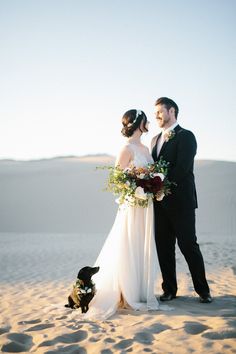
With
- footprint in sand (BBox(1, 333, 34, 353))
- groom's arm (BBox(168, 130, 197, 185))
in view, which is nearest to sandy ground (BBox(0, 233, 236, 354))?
footprint in sand (BBox(1, 333, 34, 353))

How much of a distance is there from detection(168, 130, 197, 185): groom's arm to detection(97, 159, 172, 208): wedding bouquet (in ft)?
0.66

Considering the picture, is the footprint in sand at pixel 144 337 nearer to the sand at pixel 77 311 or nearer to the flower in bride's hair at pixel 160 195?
the sand at pixel 77 311

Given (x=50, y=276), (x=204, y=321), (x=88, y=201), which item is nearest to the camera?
(x=204, y=321)

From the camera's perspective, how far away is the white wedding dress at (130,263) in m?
4.47

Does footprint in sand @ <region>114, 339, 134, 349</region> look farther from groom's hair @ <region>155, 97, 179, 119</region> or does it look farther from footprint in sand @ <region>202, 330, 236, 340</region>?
groom's hair @ <region>155, 97, 179, 119</region>

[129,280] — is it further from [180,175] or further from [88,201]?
[88,201]

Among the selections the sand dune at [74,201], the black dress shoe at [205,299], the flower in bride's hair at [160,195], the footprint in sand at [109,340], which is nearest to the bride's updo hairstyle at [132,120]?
the flower in bride's hair at [160,195]

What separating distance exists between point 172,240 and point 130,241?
70 cm

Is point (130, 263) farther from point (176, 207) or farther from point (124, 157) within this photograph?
point (124, 157)

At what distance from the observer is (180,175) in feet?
15.4

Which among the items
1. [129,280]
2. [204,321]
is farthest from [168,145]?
[204,321]

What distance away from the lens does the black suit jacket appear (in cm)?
471

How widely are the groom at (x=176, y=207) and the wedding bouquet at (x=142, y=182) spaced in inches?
12.0

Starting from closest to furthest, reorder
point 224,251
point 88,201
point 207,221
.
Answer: point 224,251 → point 207,221 → point 88,201
